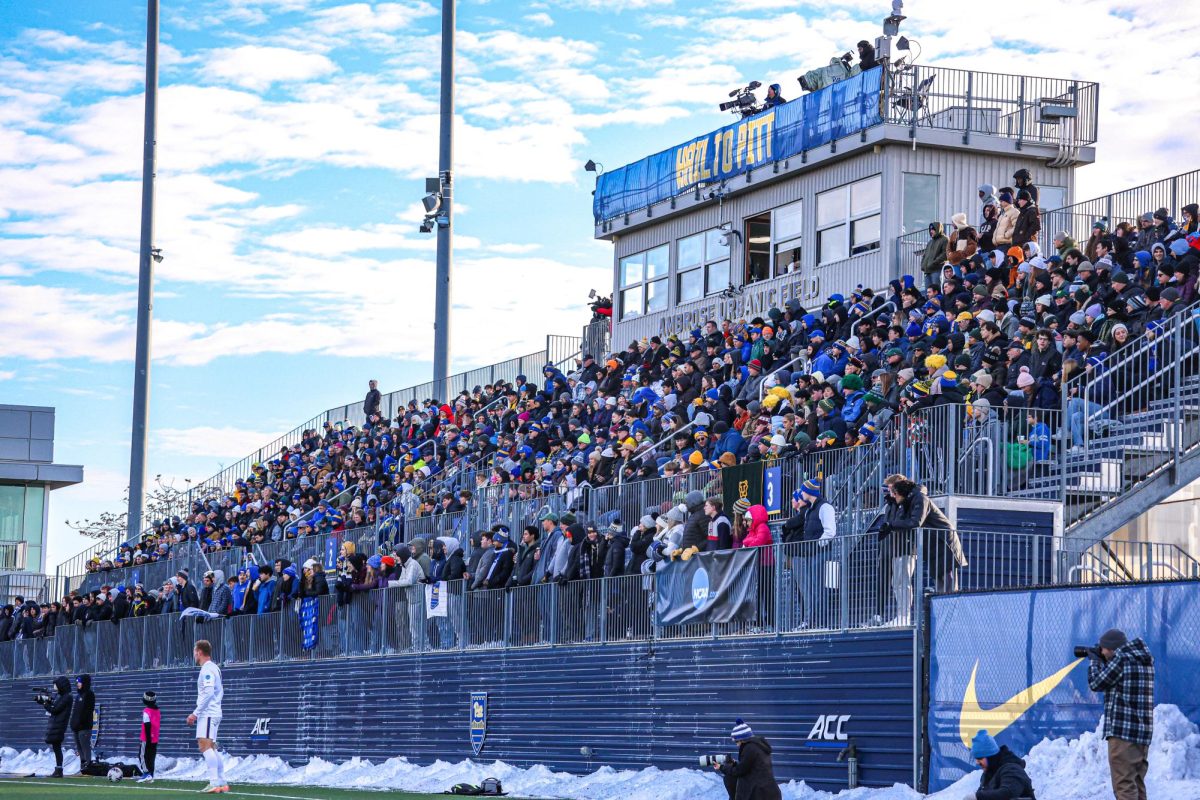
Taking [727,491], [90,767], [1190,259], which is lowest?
[90,767]

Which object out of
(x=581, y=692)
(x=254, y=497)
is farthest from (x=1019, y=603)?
(x=254, y=497)

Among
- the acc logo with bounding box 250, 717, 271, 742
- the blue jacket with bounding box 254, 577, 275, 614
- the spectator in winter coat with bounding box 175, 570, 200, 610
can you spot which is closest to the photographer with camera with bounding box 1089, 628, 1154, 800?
the acc logo with bounding box 250, 717, 271, 742

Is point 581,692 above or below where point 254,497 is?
below

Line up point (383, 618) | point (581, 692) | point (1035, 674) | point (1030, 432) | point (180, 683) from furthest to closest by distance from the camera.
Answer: point (180, 683) < point (383, 618) < point (581, 692) < point (1030, 432) < point (1035, 674)

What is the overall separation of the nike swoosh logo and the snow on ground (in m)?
0.48

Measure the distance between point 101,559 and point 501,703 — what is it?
24.4 meters

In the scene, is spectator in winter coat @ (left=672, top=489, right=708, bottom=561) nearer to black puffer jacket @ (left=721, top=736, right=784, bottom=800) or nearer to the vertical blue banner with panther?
the vertical blue banner with panther

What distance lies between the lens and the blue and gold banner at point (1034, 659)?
15.0 m

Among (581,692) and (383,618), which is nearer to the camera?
(581,692)

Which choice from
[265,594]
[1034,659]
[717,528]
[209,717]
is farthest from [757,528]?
[265,594]

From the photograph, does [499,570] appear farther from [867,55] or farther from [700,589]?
[867,55]

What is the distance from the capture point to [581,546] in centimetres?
2489

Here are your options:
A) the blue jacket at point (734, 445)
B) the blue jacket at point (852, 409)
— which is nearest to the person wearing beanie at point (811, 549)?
the blue jacket at point (852, 409)

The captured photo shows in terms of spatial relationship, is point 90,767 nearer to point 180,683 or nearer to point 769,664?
point 180,683
